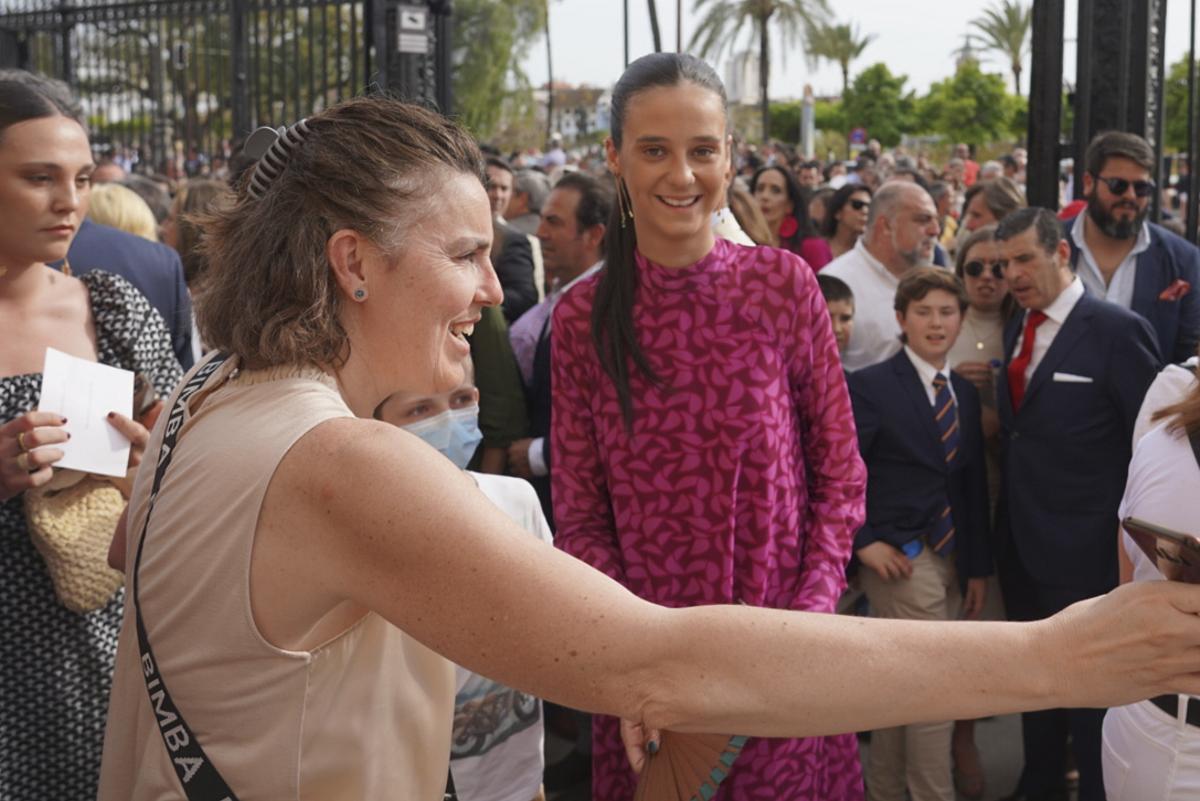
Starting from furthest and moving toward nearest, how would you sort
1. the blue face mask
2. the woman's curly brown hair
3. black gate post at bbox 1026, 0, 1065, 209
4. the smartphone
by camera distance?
black gate post at bbox 1026, 0, 1065, 209, the blue face mask, the woman's curly brown hair, the smartphone

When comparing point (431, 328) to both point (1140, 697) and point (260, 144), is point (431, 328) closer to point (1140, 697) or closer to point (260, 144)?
point (260, 144)

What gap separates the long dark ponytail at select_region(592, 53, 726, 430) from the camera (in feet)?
9.61

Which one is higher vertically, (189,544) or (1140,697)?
(189,544)

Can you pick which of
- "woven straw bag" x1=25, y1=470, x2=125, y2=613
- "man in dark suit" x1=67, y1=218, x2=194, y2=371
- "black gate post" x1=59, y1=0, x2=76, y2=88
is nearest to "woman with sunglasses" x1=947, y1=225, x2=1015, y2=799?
"man in dark suit" x1=67, y1=218, x2=194, y2=371

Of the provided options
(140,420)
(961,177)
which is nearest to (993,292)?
(140,420)

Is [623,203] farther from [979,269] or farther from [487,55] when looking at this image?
[487,55]

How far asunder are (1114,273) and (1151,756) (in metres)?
3.60

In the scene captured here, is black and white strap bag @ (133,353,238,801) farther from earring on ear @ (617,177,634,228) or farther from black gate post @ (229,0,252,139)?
black gate post @ (229,0,252,139)

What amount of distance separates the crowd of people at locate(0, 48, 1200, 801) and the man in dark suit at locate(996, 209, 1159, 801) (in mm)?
14

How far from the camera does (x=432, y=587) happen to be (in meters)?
1.45

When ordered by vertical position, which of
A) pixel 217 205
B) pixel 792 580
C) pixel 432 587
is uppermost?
pixel 217 205

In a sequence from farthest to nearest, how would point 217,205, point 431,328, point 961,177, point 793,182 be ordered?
point 961,177 → point 793,182 → point 217,205 → point 431,328

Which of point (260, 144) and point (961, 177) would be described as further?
point (961, 177)

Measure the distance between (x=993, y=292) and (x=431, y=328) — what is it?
4.54 m
